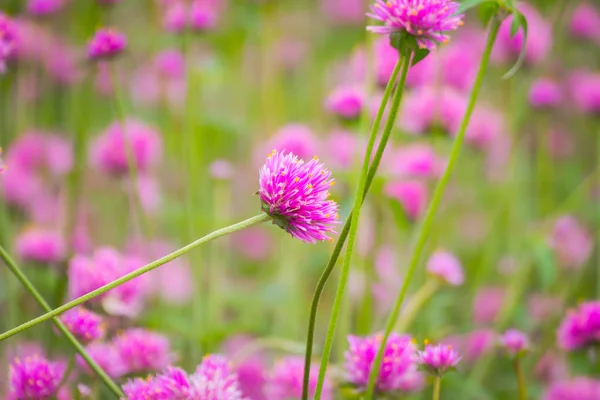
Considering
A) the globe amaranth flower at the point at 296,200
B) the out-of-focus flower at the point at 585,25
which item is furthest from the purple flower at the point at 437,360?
the out-of-focus flower at the point at 585,25

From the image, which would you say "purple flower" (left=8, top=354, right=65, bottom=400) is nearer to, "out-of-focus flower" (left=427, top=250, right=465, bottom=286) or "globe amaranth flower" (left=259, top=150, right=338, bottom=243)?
"globe amaranth flower" (left=259, top=150, right=338, bottom=243)

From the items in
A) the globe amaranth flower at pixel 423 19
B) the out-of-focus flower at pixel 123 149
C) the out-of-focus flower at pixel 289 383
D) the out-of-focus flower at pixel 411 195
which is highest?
the out-of-focus flower at pixel 123 149

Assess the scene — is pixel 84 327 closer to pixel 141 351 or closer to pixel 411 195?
pixel 141 351

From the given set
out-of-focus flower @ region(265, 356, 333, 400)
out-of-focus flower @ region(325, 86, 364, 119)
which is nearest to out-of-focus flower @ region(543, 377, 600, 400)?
out-of-focus flower @ region(265, 356, 333, 400)

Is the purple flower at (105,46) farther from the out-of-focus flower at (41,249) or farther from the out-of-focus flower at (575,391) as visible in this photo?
the out-of-focus flower at (575,391)

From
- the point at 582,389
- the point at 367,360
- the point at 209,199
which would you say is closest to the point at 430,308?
the point at 582,389

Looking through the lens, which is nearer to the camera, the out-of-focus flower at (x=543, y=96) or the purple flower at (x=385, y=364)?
the purple flower at (x=385, y=364)
